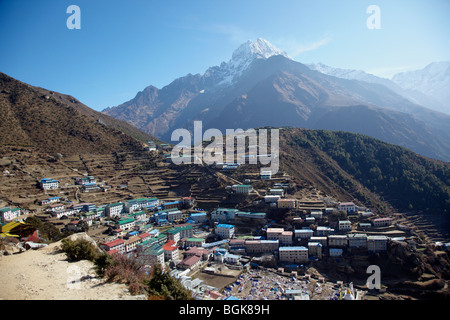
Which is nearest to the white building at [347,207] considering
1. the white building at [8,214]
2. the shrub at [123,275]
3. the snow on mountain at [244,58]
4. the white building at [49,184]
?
the shrub at [123,275]

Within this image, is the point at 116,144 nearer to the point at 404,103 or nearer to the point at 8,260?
the point at 8,260

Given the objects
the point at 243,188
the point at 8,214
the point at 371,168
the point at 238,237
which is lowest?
the point at 238,237

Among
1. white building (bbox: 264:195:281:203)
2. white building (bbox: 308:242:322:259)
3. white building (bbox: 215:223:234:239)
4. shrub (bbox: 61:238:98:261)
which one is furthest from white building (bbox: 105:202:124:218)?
shrub (bbox: 61:238:98:261)

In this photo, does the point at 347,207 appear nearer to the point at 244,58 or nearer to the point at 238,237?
the point at 238,237

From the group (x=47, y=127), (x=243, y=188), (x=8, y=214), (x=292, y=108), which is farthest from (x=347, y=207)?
(x=292, y=108)

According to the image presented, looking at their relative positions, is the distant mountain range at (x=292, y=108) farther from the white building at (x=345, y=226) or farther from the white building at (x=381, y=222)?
the white building at (x=345, y=226)

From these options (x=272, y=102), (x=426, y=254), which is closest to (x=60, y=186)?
(x=426, y=254)

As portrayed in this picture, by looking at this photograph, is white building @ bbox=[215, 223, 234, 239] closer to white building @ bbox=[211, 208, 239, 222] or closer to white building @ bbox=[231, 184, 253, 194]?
white building @ bbox=[211, 208, 239, 222]
